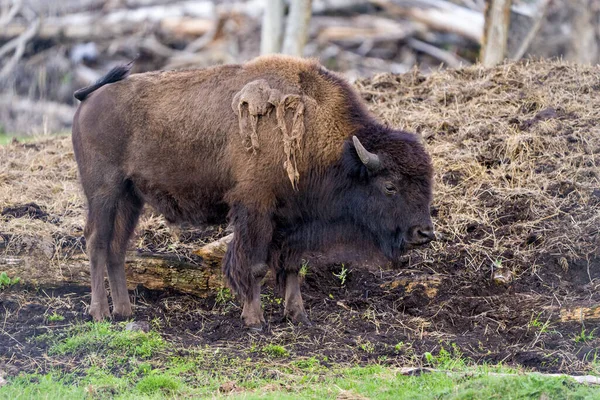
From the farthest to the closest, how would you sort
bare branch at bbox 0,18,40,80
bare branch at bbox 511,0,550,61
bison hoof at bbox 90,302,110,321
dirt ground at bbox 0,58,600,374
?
1. bare branch at bbox 0,18,40,80
2. bare branch at bbox 511,0,550,61
3. bison hoof at bbox 90,302,110,321
4. dirt ground at bbox 0,58,600,374

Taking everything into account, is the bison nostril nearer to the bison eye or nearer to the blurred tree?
the bison eye

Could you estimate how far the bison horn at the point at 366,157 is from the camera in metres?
7.17

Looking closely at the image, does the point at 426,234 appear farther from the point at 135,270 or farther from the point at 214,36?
the point at 214,36

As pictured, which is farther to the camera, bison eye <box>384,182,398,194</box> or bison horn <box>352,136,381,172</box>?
bison eye <box>384,182,398,194</box>

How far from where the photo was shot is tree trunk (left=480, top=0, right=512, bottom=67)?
41.7 ft

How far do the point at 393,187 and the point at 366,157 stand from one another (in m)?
0.39

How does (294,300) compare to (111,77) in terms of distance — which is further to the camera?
(111,77)

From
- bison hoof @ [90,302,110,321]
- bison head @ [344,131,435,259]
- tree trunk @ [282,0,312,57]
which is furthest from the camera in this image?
tree trunk @ [282,0,312,57]

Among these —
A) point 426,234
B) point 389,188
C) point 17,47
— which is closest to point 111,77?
point 389,188

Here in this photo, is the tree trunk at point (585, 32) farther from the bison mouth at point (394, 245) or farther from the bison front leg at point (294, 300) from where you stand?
the bison front leg at point (294, 300)

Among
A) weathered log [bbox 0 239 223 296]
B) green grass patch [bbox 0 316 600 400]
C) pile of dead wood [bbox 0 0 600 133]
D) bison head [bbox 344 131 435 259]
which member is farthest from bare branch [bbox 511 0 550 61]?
green grass patch [bbox 0 316 600 400]

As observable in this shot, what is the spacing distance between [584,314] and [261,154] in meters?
3.10

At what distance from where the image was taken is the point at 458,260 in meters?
8.28

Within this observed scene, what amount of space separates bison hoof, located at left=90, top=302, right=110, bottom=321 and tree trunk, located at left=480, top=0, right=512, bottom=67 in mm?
7459
